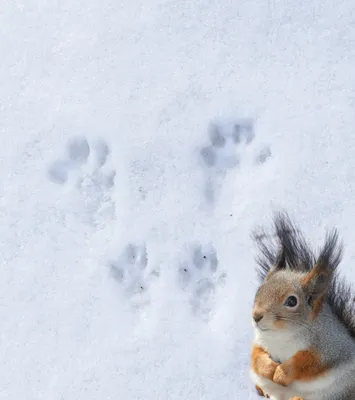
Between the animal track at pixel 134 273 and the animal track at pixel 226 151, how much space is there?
1.16 feet

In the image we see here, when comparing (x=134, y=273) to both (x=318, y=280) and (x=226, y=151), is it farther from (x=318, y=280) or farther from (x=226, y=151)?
(x=318, y=280)

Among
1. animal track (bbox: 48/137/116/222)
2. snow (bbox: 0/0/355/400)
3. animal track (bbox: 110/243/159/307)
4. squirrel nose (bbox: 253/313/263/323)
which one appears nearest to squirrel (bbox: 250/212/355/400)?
squirrel nose (bbox: 253/313/263/323)

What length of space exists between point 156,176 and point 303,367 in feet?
3.97

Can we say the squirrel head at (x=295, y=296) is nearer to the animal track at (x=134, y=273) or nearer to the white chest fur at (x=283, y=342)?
the white chest fur at (x=283, y=342)

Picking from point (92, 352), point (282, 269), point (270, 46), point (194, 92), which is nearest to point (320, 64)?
point (270, 46)

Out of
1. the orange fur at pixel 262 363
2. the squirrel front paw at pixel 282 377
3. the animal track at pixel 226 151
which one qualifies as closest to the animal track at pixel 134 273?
the animal track at pixel 226 151

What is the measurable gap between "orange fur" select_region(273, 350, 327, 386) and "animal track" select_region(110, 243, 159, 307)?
0.86m

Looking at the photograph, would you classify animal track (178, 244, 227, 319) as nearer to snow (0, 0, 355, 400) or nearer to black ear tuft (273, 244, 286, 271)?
snow (0, 0, 355, 400)

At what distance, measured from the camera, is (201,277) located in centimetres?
318

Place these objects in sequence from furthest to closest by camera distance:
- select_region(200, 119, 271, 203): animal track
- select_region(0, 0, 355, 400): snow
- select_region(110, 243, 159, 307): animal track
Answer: select_region(200, 119, 271, 203): animal track → select_region(110, 243, 159, 307): animal track → select_region(0, 0, 355, 400): snow

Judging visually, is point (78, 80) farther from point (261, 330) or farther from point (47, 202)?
point (261, 330)

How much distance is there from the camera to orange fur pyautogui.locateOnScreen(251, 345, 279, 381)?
252 centimetres

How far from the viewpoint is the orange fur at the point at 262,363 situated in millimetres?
2516

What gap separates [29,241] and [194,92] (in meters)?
0.92
